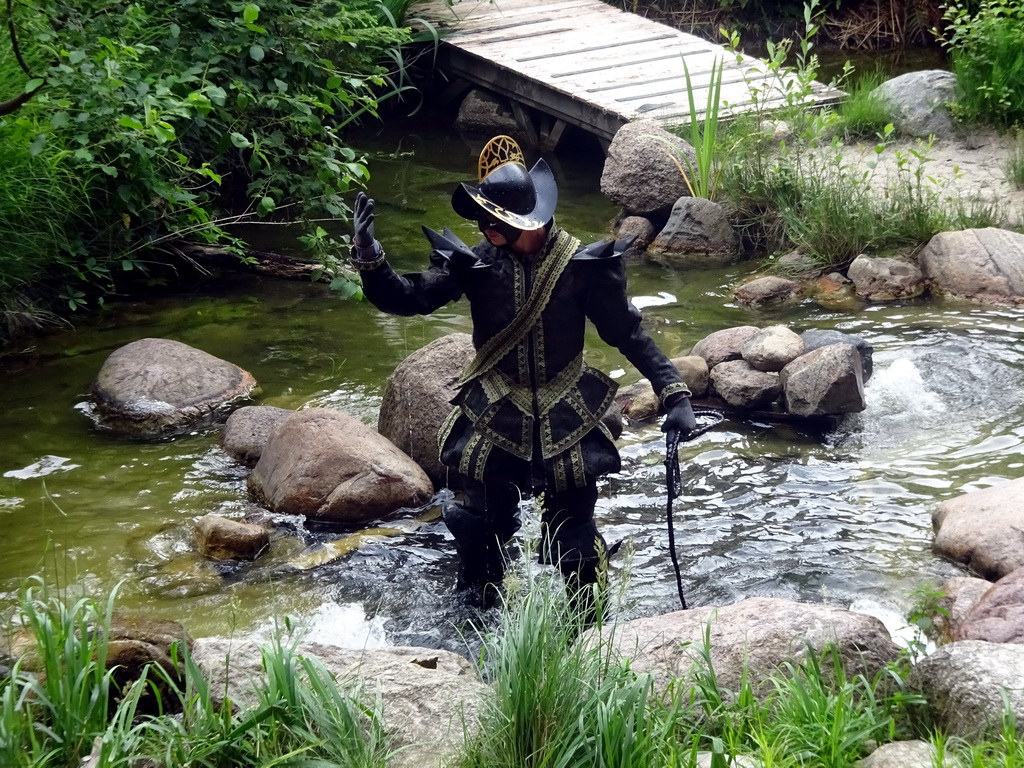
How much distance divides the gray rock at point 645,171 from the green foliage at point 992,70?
2356 millimetres

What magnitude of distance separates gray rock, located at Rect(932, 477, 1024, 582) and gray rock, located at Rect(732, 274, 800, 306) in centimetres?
286

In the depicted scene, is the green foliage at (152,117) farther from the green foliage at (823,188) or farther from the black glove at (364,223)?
the green foliage at (823,188)

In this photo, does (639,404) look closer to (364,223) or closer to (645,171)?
(364,223)

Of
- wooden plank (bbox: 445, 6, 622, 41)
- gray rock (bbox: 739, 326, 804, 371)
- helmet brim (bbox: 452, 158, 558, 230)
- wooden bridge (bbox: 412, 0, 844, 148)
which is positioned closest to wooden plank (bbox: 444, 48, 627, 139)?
wooden bridge (bbox: 412, 0, 844, 148)

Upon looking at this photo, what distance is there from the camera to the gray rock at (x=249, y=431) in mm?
5746

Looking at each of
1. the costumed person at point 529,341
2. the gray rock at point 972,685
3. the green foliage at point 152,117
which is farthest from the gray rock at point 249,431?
the gray rock at point 972,685

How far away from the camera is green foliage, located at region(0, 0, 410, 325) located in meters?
6.02

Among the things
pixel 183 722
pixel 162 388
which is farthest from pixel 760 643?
pixel 162 388

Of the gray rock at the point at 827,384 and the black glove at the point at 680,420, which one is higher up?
the black glove at the point at 680,420

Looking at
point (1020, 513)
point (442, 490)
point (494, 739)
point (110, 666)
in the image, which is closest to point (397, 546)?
point (442, 490)

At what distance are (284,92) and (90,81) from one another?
1.16 metres

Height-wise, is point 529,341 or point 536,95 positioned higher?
point 536,95

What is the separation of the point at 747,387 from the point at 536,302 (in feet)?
8.68

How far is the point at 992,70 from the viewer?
9.05 meters
